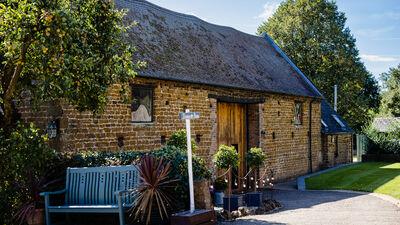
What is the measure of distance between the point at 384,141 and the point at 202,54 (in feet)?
70.4

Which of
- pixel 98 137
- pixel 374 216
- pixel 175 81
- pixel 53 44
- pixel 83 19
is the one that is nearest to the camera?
pixel 53 44

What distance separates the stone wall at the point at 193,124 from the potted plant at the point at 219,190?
2.60 metres

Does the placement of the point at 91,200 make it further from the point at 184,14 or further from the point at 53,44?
the point at 184,14

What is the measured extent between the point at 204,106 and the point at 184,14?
551 centimetres

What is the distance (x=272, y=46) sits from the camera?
96.0 ft

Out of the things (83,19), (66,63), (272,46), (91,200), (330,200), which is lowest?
(330,200)

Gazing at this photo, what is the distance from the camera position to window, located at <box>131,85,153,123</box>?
1496cm

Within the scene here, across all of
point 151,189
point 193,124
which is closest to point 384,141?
point 193,124

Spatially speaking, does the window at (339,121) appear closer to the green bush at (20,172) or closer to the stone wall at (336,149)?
the stone wall at (336,149)

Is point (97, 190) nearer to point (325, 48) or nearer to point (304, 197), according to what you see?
point (304, 197)

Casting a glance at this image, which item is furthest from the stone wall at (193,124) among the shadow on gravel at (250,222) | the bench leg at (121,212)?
the shadow on gravel at (250,222)

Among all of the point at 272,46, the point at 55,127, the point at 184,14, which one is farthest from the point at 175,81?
the point at 272,46

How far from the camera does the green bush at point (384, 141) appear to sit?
35.5 m

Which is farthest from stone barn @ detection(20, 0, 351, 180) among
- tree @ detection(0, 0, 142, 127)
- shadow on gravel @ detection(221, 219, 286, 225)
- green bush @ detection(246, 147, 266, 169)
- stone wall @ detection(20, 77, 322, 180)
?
shadow on gravel @ detection(221, 219, 286, 225)
